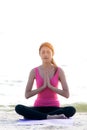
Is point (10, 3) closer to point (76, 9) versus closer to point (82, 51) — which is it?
point (76, 9)

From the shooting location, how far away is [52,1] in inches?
1533

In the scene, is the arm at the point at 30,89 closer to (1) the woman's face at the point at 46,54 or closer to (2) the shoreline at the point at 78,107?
(1) the woman's face at the point at 46,54

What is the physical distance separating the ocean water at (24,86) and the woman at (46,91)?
3208mm

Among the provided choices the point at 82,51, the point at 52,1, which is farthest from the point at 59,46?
the point at 52,1

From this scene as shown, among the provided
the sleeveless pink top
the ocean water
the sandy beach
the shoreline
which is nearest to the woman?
Result: the sleeveless pink top

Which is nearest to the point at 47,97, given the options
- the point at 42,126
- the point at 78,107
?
the point at 42,126

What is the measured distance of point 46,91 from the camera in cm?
809

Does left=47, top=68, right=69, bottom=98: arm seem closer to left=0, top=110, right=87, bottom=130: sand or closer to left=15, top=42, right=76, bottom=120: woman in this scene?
left=15, top=42, right=76, bottom=120: woman

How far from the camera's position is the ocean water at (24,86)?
12.0m

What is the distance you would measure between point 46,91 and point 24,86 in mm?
6787

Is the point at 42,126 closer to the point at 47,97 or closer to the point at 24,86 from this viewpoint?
the point at 47,97

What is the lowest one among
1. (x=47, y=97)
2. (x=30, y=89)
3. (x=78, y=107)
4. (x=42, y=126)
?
(x=78, y=107)

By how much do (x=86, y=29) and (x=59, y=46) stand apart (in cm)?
567

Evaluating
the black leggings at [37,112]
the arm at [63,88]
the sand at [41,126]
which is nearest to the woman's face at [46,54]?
the arm at [63,88]
